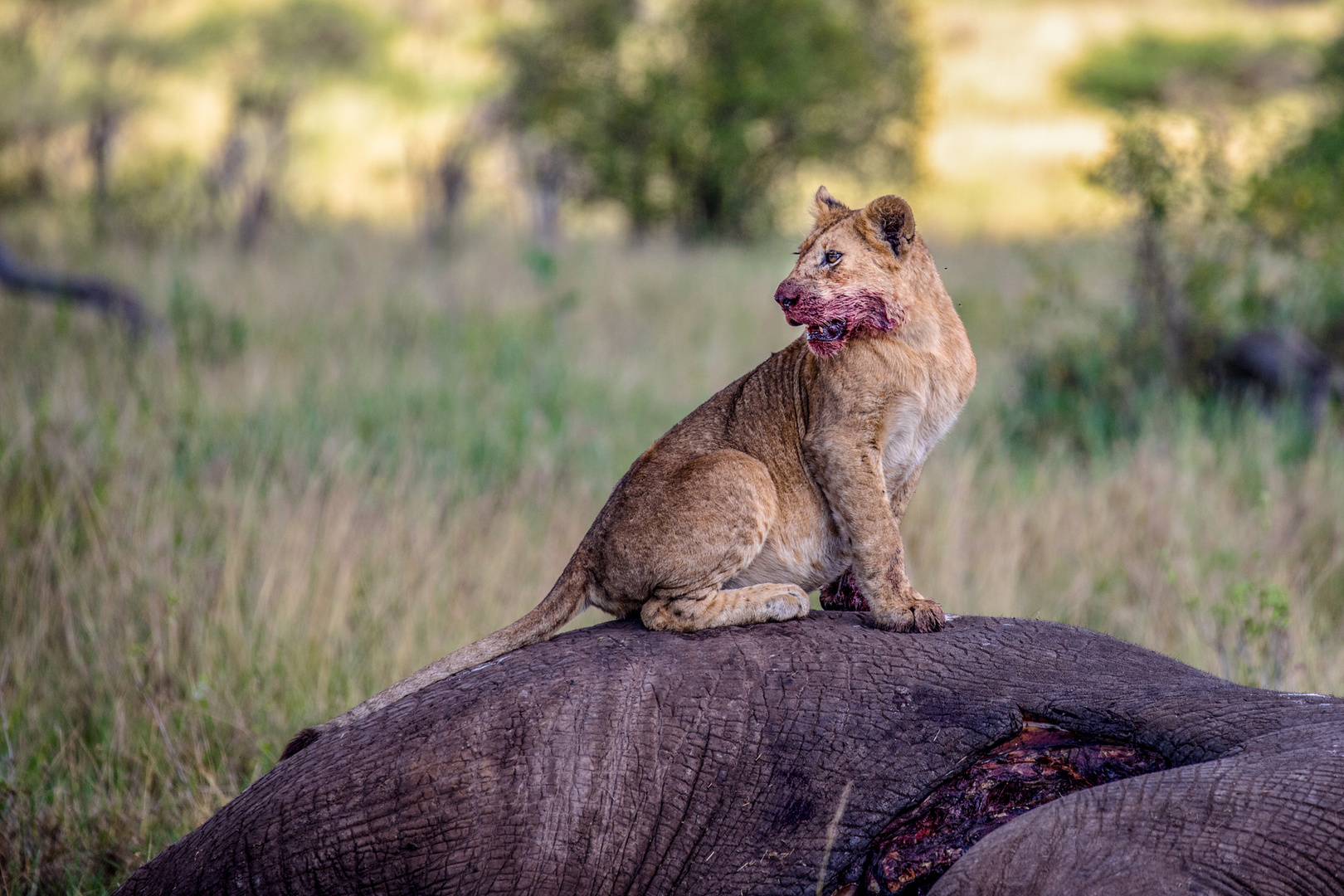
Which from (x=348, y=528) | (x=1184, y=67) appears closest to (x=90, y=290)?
(x=348, y=528)

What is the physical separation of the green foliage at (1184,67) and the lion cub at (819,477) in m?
29.6

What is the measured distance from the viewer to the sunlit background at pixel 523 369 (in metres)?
4.54

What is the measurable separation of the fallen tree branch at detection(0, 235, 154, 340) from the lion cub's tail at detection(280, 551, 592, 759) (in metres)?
7.39

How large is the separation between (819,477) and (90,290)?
8045 millimetres

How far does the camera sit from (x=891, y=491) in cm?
323

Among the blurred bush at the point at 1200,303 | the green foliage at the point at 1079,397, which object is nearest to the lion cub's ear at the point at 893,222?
the green foliage at the point at 1079,397

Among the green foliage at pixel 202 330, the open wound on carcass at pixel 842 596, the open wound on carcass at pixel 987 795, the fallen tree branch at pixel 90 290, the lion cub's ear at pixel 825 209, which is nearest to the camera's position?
the open wound on carcass at pixel 987 795

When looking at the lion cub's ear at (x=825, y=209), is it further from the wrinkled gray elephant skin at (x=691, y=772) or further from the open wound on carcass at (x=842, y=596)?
the wrinkled gray elephant skin at (x=691, y=772)

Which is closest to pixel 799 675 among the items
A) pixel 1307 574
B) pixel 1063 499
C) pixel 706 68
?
pixel 1307 574

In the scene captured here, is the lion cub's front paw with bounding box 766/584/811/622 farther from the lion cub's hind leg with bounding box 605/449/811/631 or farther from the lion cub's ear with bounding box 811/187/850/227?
the lion cub's ear with bounding box 811/187/850/227

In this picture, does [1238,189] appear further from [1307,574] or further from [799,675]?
[799,675]

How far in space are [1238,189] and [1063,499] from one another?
404 centimetres

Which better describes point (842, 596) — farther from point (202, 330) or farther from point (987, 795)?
point (202, 330)

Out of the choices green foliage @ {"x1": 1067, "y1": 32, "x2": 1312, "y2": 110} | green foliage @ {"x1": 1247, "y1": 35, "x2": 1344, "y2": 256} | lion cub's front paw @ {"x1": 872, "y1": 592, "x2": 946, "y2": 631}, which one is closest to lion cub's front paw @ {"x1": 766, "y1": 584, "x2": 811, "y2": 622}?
lion cub's front paw @ {"x1": 872, "y1": 592, "x2": 946, "y2": 631}
